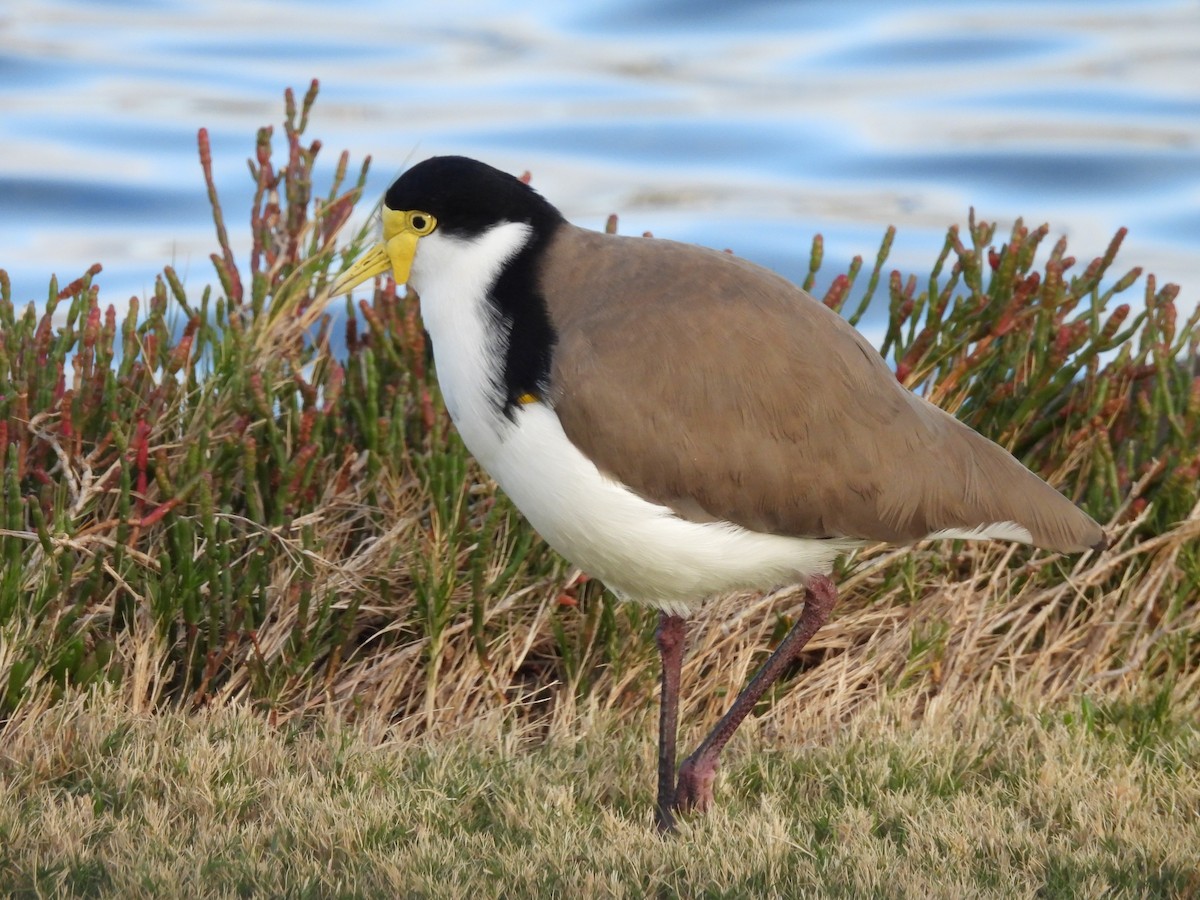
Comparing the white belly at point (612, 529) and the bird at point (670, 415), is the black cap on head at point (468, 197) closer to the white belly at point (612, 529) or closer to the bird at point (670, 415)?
the bird at point (670, 415)

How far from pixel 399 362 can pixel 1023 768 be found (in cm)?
265

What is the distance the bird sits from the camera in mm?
4051

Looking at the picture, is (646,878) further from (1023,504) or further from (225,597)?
(225,597)

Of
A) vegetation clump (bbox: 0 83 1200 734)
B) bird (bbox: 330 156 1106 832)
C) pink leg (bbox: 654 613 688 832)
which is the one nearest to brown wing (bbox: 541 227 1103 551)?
bird (bbox: 330 156 1106 832)

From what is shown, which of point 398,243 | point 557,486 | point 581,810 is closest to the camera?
point 557,486

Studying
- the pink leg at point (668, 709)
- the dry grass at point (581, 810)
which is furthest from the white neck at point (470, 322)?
the dry grass at point (581, 810)

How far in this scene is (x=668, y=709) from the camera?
14.5 ft

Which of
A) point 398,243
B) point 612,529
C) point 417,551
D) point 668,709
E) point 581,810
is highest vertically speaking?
point 398,243

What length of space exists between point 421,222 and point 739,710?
1517 mm

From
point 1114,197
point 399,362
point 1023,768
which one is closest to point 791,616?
point 1023,768

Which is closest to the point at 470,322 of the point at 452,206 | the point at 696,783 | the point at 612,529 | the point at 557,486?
the point at 452,206

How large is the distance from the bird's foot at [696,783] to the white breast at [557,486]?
41 cm

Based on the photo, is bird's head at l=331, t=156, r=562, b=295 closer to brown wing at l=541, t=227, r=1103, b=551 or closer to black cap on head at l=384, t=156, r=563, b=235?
black cap on head at l=384, t=156, r=563, b=235

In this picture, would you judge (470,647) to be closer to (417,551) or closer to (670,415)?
(417,551)
